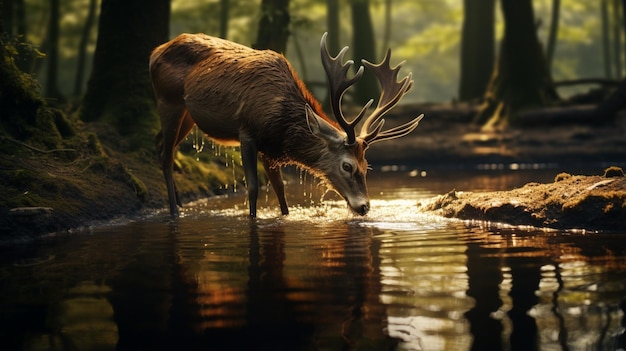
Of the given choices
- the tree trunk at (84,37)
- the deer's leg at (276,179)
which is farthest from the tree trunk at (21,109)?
the tree trunk at (84,37)

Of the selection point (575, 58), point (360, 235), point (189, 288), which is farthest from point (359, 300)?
point (575, 58)

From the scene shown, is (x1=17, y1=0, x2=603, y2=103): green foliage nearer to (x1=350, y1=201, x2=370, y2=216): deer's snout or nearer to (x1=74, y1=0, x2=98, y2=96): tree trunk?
(x1=74, y1=0, x2=98, y2=96): tree trunk

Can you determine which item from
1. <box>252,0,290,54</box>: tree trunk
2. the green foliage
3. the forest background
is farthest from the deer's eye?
<box>252,0,290,54</box>: tree trunk

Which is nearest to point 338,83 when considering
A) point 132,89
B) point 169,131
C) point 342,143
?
point 342,143

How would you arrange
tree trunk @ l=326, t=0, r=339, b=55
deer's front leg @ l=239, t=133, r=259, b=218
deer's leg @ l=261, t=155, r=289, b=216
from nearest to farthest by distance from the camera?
→ deer's front leg @ l=239, t=133, r=259, b=218, deer's leg @ l=261, t=155, r=289, b=216, tree trunk @ l=326, t=0, r=339, b=55

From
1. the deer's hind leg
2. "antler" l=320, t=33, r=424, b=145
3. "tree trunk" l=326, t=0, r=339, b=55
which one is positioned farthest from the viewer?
"tree trunk" l=326, t=0, r=339, b=55

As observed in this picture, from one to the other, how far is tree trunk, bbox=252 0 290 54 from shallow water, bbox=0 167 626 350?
32.9 ft

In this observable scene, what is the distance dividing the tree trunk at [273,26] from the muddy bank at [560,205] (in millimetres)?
9301

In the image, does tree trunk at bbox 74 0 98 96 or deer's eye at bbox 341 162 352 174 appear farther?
tree trunk at bbox 74 0 98 96

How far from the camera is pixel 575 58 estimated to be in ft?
210

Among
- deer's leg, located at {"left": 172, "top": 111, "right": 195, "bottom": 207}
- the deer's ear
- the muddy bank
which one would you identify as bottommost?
the muddy bank

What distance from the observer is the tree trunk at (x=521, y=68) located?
910 inches

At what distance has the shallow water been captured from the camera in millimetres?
4559

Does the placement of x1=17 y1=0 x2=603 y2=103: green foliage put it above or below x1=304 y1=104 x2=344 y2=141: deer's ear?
above
